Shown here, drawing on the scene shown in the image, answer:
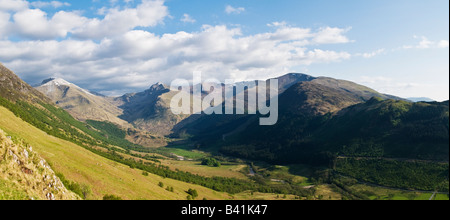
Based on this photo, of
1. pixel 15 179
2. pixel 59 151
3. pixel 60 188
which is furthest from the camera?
pixel 59 151

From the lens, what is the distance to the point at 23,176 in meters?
37.0

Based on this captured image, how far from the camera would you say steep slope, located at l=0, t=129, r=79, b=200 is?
3334 centimetres

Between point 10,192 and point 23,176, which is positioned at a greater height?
point 23,176

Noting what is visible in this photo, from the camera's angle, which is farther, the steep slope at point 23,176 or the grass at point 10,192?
the steep slope at point 23,176

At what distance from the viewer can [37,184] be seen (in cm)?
3834

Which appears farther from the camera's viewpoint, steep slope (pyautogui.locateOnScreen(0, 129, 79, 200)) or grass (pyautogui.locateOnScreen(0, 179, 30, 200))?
steep slope (pyautogui.locateOnScreen(0, 129, 79, 200))

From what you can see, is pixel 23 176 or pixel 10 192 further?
pixel 23 176

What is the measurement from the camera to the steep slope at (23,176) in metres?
33.3
